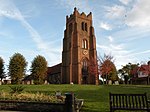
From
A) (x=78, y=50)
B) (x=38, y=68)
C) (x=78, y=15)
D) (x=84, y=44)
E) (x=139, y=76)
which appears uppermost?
(x=78, y=15)

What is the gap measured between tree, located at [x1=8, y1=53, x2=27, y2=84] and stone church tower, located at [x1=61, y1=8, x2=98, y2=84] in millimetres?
14788

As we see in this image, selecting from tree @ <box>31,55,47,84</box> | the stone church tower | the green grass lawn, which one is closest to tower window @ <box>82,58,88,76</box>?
the stone church tower

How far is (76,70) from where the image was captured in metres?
66.3

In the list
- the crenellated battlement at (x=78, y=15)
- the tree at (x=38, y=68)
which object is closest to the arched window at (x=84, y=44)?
the crenellated battlement at (x=78, y=15)

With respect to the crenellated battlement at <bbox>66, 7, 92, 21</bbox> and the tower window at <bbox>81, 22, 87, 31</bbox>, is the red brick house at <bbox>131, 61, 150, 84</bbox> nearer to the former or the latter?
the tower window at <bbox>81, 22, 87, 31</bbox>

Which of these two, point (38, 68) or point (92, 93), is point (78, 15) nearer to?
point (38, 68)

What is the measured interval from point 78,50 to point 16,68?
19.6 metres

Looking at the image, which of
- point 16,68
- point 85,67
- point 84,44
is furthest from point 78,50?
point 16,68

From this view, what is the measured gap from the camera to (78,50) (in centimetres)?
6756

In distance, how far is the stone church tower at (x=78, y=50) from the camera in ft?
219

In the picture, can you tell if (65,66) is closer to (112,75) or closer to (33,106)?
(112,75)

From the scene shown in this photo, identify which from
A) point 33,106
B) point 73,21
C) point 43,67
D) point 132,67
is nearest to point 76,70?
point 43,67

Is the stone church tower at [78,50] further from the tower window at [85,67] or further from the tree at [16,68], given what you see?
the tree at [16,68]

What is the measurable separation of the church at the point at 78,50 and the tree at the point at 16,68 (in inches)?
582
